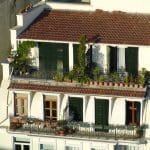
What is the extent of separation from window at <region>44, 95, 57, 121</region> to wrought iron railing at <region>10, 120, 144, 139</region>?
0.66 m

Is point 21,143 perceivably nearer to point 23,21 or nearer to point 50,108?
point 50,108

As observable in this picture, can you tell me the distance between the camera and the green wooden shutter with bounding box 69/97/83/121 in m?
59.2

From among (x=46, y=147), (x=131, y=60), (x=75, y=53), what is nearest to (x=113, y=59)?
(x=131, y=60)

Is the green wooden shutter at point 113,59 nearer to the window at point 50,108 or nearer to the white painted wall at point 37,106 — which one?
the window at point 50,108

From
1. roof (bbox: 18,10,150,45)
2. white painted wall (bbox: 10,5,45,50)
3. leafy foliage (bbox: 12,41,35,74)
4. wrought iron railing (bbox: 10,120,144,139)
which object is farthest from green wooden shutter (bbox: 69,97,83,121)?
white painted wall (bbox: 10,5,45,50)

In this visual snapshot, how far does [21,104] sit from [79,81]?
17.1 feet

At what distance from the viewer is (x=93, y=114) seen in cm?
5906

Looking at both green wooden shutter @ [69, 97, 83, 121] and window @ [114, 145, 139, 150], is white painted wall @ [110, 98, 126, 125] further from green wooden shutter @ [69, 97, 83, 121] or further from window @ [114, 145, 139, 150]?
green wooden shutter @ [69, 97, 83, 121]

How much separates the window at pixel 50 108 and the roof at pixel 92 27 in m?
4.43

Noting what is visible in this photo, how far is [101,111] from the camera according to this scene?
59000 mm

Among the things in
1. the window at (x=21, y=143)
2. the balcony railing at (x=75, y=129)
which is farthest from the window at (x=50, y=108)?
the window at (x=21, y=143)

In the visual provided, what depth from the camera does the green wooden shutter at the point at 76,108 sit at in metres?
59.2

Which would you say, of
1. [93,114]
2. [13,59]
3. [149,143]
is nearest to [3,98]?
[13,59]

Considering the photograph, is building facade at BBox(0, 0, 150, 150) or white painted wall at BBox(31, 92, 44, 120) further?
white painted wall at BBox(31, 92, 44, 120)
